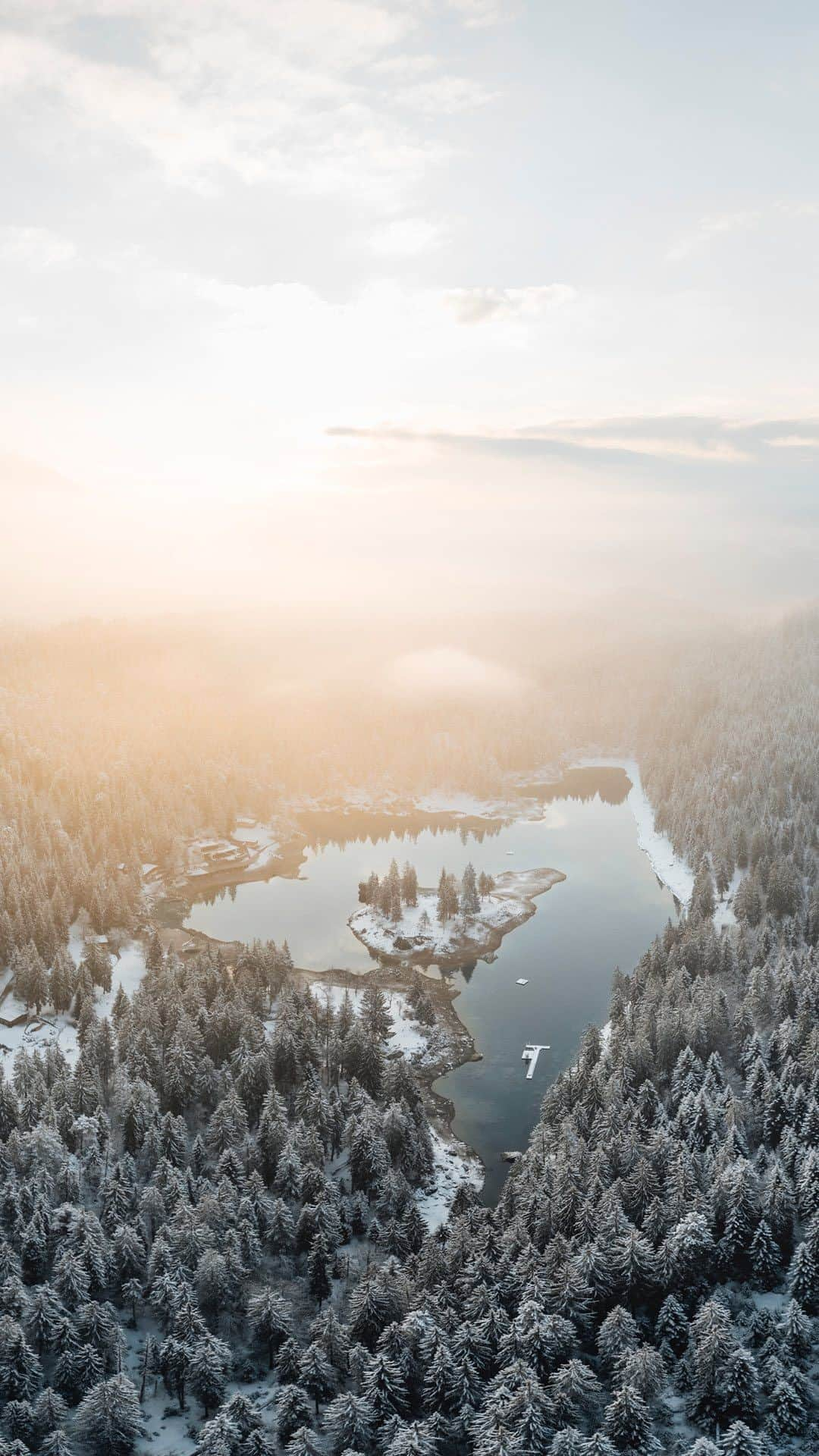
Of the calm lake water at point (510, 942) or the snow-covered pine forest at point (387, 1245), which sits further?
the calm lake water at point (510, 942)

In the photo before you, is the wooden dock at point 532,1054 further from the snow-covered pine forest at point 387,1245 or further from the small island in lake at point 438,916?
the small island in lake at point 438,916

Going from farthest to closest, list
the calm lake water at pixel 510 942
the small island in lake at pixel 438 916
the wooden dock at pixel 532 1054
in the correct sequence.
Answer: the small island in lake at pixel 438 916 → the wooden dock at pixel 532 1054 → the calm lake water at pixel 510 942

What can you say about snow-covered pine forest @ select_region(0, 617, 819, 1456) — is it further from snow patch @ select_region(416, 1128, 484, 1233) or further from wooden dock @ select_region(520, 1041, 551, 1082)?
wooden dock @ select_region(520, 1041, 551, 1082)

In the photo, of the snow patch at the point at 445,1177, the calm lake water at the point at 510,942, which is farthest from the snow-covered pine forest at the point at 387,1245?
the calm lake water at the point at 510,942

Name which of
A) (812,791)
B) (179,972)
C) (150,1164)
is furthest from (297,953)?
(812,791)

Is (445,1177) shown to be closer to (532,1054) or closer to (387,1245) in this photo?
(387,1245)

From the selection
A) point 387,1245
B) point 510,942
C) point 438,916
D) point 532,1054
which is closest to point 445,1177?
point 387,1245

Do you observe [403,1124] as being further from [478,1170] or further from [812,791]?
[812,791]
